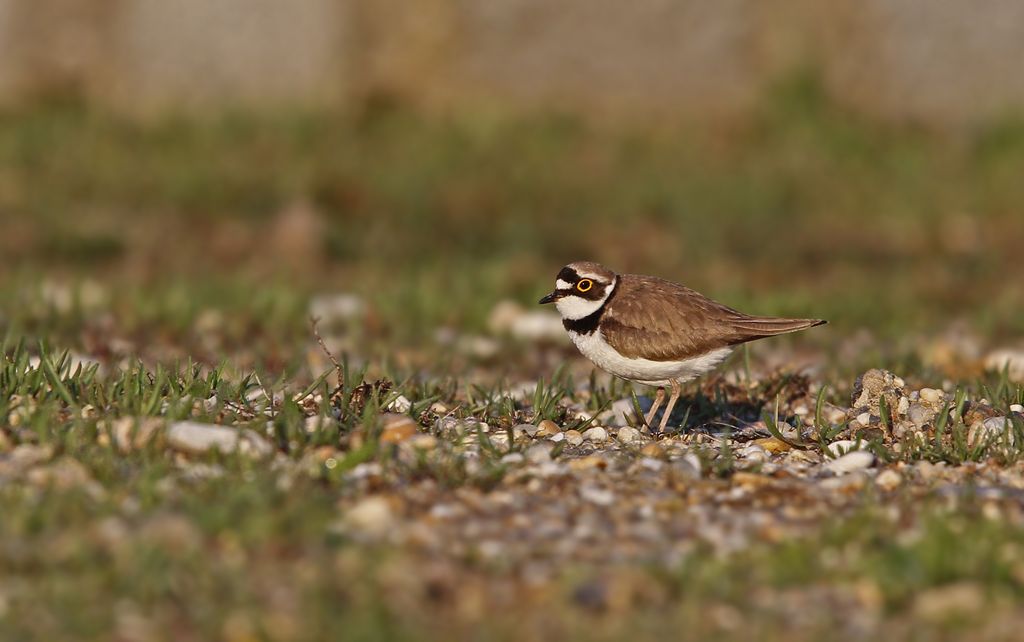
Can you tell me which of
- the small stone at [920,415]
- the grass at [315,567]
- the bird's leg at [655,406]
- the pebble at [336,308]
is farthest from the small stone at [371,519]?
the pebble at [336,308]

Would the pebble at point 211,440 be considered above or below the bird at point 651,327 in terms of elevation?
below

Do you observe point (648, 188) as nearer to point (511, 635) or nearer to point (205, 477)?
point (205, 477)

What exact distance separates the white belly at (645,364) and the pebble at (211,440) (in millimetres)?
1668

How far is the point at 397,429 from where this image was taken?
595 cm

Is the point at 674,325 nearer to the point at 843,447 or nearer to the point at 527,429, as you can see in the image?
the point at 527,429

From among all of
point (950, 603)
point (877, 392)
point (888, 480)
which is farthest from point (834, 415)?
point (950, 603)

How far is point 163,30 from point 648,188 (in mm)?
5191

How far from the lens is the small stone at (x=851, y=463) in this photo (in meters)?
5.82

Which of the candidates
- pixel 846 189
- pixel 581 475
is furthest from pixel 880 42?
pixel 581 475

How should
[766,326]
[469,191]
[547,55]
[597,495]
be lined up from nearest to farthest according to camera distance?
1. [597,495]
2. [766,326]
3. [469,191]
4. [547,55]

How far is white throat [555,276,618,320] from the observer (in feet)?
22.1

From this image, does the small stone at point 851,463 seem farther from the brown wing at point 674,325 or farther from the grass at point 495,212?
the grass at point 495,212

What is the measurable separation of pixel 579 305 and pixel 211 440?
1.98m

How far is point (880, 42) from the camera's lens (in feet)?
48.1
